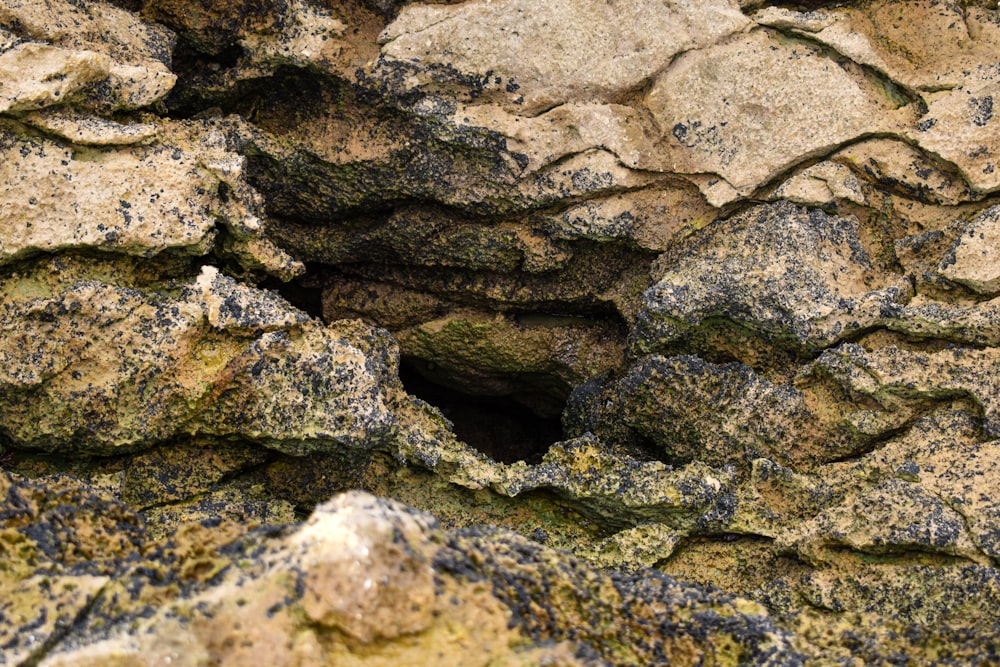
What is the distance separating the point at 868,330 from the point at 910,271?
240mm

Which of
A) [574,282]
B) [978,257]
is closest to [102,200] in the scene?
[574,282]

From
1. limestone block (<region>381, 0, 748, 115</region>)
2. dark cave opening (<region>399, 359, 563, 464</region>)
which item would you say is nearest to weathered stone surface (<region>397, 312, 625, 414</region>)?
dark cave opening (<region>399, 359, 563, 464</region>)

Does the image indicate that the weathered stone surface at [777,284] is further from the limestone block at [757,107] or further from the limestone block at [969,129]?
the limestone block at [969,129]

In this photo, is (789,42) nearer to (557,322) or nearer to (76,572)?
(557,322)

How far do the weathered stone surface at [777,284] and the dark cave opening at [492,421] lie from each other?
3.97 feet

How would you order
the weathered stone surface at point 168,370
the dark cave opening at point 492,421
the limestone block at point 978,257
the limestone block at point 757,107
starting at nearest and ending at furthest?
the weathered stone surface at point 168,370 → the limestone block at point 978,257 → the limestone block at point 757,107 → the dark cave opening at point 492,421

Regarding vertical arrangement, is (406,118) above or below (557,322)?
above

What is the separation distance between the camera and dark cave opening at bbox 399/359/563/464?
474cm

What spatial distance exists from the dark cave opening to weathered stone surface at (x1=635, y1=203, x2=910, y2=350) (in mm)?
1211

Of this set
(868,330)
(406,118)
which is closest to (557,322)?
(406,118)

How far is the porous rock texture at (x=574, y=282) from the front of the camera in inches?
116

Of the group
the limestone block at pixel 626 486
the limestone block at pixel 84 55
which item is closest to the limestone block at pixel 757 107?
the limestone block at pixel 626 486

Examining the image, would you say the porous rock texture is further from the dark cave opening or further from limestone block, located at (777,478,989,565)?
the dark cave opening

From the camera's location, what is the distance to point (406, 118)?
378cm
